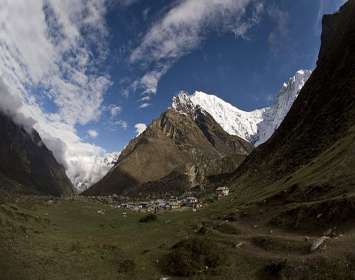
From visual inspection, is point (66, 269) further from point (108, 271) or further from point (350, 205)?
point (350, 205)

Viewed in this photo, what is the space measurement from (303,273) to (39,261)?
80.8 feet

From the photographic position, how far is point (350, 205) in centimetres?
4838

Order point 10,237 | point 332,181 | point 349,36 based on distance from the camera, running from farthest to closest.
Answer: point 349,36, point 332,181, point 10,237

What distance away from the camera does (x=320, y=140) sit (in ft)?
408

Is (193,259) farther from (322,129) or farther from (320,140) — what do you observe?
(322,129)

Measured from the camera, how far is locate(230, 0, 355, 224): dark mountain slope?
73625mm

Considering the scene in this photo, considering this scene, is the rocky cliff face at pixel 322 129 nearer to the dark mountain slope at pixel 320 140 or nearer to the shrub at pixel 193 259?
the dark mountain slope at pixel 320 140

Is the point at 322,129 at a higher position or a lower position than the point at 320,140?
higher

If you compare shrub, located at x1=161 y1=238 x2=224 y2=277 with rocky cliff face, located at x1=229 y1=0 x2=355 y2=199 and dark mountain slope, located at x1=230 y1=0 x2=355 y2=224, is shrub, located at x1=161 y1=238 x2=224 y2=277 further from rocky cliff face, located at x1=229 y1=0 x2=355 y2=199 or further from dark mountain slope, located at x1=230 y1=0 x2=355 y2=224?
rocky cliff face, located at x1=229 y1=0 x2=355 y2=199

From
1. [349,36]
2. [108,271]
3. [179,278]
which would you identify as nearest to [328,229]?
[179,278]

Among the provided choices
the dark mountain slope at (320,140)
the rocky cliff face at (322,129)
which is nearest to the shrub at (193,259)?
the dark mountain slope at (320,140)

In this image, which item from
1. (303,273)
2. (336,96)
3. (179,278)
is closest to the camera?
(303,273)

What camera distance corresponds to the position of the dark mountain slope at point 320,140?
7362 centimetres

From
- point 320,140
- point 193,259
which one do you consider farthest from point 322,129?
point 193,259
